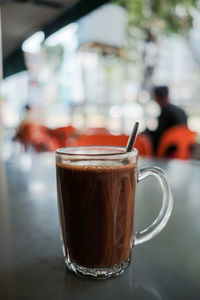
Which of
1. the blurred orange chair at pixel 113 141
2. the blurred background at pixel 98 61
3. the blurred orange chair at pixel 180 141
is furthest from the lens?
the blurred background at pixel 98 61

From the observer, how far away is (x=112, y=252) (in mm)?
411

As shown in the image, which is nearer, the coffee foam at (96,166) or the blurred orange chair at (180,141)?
the coffee foam at (96,166)

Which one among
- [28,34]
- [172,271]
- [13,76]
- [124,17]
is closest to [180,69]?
[124,17]

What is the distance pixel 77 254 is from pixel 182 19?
4701 mm

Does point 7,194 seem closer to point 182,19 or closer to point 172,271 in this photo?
point 172,271

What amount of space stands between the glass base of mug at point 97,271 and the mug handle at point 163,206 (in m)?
0.06

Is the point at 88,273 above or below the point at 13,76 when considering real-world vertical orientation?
below

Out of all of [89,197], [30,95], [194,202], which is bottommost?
[194,202]

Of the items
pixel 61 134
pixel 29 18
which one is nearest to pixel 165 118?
pixel 61 134

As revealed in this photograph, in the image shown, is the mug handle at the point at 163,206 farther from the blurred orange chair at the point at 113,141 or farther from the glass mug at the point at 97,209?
the blurred orange chair at the point at 113,141

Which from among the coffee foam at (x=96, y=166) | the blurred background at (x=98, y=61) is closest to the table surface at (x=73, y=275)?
the coffee foam at (x=96, y=166)

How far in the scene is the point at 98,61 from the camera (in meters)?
6.12

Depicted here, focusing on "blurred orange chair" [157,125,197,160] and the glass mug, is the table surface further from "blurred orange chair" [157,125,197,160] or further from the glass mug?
"blurred orange chair" [157,125,197,160]

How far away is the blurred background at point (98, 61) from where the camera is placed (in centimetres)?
359
